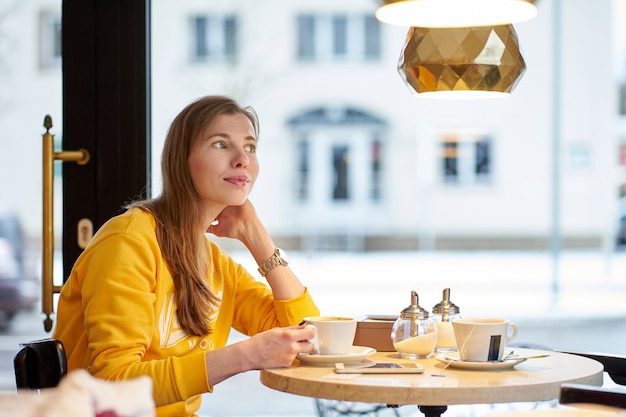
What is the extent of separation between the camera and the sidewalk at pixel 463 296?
591 centimetres

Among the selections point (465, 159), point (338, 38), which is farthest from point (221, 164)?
point (465, 159)

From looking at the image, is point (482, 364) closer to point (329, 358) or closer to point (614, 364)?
point (329, 358)

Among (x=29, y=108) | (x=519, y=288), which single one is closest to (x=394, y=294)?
(x=519, y=288)

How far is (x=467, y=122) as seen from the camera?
16.3 meters

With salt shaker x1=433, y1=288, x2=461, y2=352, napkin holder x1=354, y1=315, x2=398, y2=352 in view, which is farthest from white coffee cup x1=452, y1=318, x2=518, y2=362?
napkin holder x1=354, y1=315, x2=398, y2=352

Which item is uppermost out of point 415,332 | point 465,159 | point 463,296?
point 465,159

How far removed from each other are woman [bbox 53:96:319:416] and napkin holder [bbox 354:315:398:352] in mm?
214

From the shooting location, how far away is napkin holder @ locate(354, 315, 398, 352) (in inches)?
103

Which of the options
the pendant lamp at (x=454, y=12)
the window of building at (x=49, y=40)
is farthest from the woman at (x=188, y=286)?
the window of building at (x=49, y=40)

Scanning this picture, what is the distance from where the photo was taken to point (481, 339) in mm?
2289

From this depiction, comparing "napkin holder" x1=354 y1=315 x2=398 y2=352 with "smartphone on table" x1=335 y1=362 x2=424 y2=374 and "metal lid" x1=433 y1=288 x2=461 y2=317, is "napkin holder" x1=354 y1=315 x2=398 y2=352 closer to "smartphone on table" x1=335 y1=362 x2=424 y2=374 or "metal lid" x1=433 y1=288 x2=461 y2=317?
"metal lid" x1=433 y1=288 x2=461 y2=317

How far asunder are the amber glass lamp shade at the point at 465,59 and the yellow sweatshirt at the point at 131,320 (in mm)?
769

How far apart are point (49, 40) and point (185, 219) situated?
4.31 ft

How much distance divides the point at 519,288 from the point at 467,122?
182 inches
